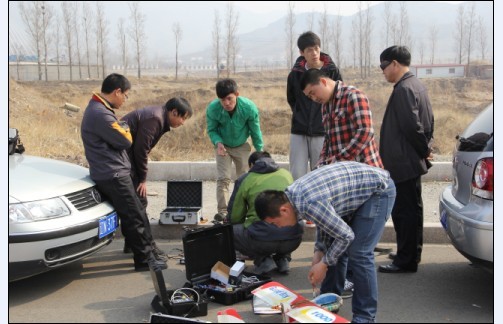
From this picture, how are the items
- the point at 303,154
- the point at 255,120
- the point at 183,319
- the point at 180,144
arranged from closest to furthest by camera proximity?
the point at 183,319 < the point at 303,154 < the point at 255,120 < the point at 180,144

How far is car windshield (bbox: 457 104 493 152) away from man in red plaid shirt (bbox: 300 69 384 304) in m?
0.70

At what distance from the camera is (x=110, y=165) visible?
5.38 metres

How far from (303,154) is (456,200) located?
7.24 feet

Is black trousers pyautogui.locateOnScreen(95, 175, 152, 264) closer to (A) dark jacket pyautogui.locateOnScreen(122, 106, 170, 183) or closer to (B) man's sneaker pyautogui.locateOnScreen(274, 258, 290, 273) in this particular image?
(A) dark jacket pyautogui.locateOnScreen(122, 106, 170, 183)

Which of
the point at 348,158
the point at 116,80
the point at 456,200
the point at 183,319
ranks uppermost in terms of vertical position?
the point at 116,80

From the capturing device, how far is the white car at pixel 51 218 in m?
4.59

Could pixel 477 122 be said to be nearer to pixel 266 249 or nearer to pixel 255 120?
pixel 266 249

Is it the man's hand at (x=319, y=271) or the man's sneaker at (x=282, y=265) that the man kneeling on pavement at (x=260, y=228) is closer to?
the man's sneaker at (x=282, y=265)

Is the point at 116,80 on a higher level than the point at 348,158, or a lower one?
higher

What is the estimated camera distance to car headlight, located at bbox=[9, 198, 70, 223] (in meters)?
4.62

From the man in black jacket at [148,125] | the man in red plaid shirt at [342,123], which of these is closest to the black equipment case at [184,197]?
the man in black jacket at [148,125]

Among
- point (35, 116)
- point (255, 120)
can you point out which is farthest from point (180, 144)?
point (255, 120)

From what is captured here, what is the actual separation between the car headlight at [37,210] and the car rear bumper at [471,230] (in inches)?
126

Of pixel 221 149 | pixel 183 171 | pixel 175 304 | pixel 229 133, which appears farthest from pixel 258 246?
pixel 183 171
